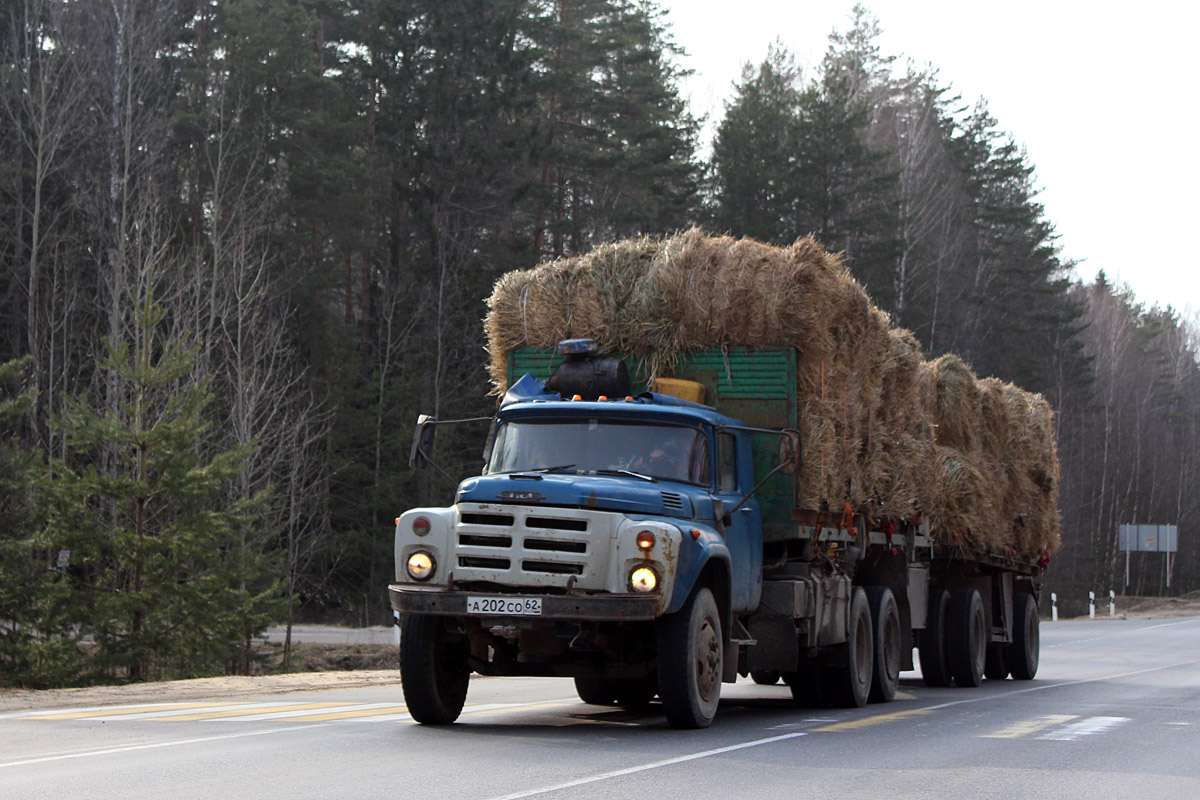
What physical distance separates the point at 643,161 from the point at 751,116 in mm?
5518

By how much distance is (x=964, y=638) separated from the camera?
20.2 meters

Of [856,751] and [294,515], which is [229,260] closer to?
[294,515]

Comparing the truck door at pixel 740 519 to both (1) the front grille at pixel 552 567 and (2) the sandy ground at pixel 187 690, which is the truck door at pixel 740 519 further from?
(2) the sandy ground at pixel 187 690

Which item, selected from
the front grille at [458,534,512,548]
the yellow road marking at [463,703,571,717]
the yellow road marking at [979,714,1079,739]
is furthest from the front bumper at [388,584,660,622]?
the yellow road marking at [979,714,1079,739]

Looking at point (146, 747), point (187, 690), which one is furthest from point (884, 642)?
point (146, 747)

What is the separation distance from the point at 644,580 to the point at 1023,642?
1409 cm

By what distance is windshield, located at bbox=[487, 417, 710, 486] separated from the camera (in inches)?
479

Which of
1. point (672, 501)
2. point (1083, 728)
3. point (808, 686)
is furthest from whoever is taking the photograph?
point (808, 686)

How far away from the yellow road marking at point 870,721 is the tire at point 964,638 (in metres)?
5.06

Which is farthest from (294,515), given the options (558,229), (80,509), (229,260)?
(558,229)

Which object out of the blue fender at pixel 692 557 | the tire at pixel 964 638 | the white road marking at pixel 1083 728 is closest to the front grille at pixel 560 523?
the blue fender at pixel 692 557

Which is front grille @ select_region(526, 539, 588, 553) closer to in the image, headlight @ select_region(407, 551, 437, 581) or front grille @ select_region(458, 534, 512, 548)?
front grille @ select_region(458, 534, 512, 548)

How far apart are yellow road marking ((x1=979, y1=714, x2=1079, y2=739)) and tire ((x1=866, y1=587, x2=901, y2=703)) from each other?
2.01m

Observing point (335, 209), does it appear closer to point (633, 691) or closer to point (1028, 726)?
point (633, 691)
